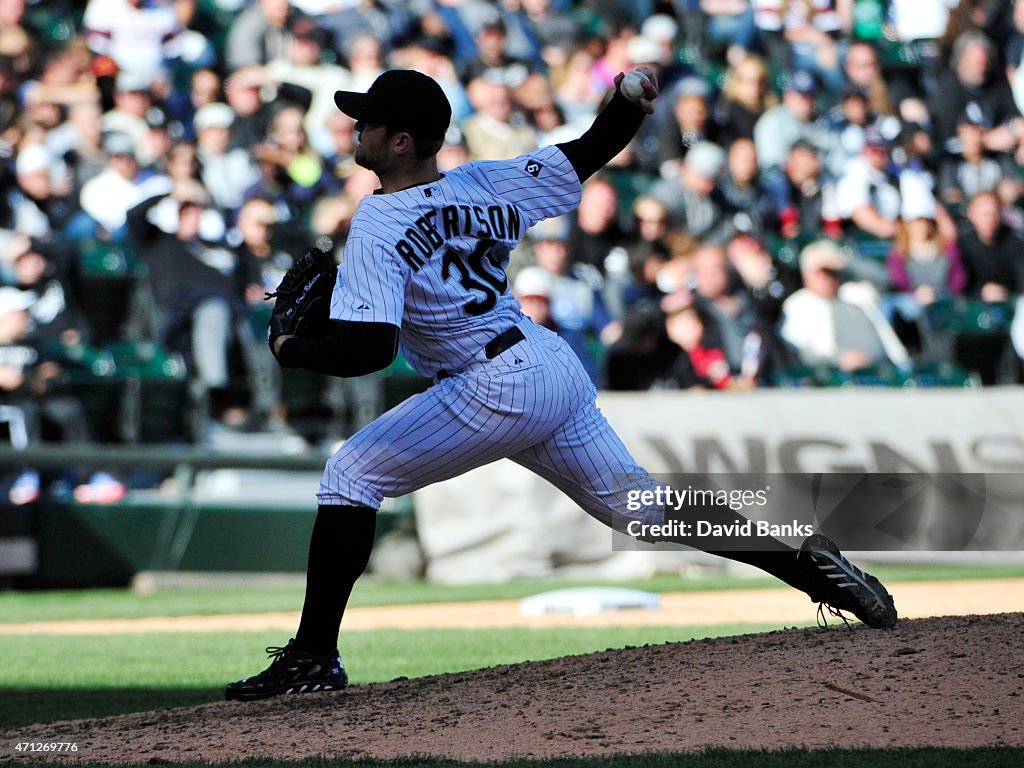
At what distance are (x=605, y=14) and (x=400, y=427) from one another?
10532 mm

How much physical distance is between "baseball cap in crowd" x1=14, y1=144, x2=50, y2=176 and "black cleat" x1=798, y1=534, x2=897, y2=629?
7890mm

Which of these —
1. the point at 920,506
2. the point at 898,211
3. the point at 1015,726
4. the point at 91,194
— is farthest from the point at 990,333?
the point at 1015,726

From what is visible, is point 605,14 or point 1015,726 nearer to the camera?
point 1015,726

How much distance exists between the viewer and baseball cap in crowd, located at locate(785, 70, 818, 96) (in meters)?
13.8

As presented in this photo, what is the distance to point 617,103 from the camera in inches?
191

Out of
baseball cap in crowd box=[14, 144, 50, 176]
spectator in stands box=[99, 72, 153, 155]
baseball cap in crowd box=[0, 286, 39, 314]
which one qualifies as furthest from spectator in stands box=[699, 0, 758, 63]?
baseball cap in crowd box=[0, 286, 39, 314]

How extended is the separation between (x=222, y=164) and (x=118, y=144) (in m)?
0.79

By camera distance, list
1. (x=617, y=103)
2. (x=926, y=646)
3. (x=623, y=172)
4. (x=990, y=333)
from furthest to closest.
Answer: (x=623, y=172)
(x=990, y=333)
(x=617, y=103)
(x=926, y=646)

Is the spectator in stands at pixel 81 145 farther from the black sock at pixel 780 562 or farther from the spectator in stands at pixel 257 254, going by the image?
the black sock at pixel 780 562

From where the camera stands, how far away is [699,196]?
40.1 feet

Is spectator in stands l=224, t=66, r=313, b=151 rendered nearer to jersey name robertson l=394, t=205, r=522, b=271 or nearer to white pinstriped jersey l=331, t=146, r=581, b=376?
white pinstriped jersey l=331, t=146, r=581, b=376

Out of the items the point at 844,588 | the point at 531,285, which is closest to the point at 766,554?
the point at 844,588

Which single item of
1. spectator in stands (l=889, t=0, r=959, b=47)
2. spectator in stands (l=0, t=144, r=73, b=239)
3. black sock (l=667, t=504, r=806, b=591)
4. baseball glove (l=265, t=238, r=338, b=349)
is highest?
spectator in stands (l=889, t=0, r=959, b=47)

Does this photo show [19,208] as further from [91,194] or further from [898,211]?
[898,211]
